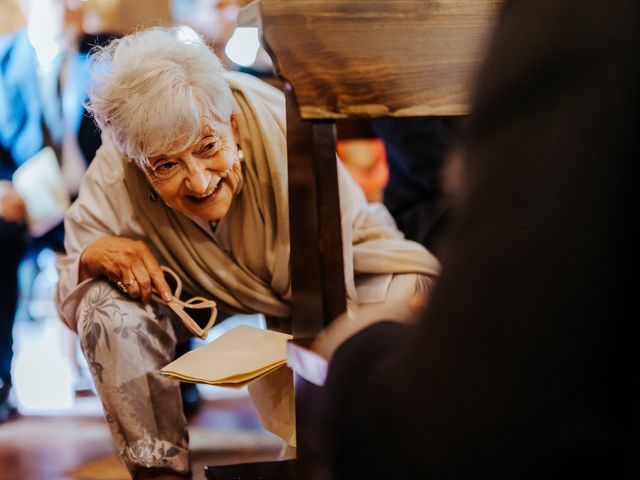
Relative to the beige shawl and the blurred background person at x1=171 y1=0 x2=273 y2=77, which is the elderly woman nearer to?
the beige shawl

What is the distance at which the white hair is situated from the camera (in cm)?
178

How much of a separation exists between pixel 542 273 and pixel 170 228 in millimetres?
1561

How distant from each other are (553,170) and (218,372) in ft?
3.65

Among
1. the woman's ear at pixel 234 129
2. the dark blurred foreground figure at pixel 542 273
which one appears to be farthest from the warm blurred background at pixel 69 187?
the dark blurred foreground figure at pixel 542 273

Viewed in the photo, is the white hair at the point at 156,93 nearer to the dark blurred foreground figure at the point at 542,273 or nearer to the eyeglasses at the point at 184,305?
the eyeglasses at the point at 184,305

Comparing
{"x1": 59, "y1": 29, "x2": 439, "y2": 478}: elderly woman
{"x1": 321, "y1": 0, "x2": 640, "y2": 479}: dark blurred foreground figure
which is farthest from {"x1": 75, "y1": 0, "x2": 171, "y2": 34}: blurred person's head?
{"x1": 321, "y1": 0, "x2": 640, "y2": 479}: dark blurred foreground figure

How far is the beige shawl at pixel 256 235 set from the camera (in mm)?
1977

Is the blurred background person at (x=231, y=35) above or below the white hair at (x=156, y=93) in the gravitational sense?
below

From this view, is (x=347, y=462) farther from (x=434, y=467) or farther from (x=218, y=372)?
(x=218, y=372)

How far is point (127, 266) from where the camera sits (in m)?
1.91

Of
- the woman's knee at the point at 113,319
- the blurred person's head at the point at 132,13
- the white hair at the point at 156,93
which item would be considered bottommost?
the blurred person's head at the point at 132,13

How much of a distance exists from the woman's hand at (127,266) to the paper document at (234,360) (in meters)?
0.24

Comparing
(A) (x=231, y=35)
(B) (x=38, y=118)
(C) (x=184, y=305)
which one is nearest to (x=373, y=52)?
(C) (x=184, y=305)

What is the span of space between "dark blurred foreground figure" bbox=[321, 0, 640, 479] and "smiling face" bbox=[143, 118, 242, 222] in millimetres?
1312
